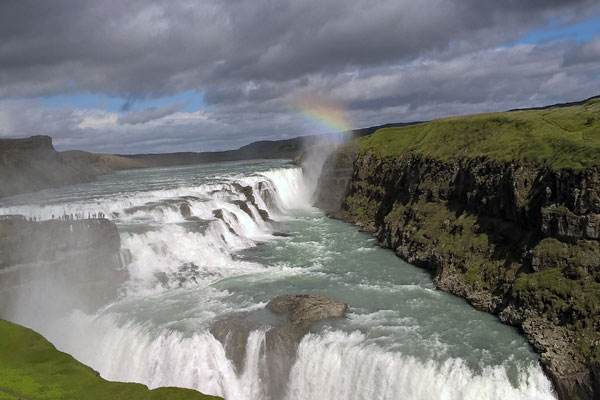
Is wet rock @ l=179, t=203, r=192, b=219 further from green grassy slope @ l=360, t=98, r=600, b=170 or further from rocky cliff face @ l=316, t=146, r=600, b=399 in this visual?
green grassy slope @ l=360, t=98, r=600, b=170

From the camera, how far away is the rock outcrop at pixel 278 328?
19359 mm

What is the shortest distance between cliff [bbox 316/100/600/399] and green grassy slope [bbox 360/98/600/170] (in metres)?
0.10

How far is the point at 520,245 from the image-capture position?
920 inches

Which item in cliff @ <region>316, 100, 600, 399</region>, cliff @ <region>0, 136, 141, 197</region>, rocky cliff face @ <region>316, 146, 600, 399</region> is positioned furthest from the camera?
cliff @ <region>0, 136, 141, 197</region>

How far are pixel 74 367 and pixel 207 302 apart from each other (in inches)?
395

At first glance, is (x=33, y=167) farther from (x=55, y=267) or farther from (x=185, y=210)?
(x=55, y=267)

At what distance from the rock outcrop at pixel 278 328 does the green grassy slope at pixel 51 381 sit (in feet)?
21.9

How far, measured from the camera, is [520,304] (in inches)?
812

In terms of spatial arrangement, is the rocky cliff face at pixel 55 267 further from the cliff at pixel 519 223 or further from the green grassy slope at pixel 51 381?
the cliff at pixel 519 223

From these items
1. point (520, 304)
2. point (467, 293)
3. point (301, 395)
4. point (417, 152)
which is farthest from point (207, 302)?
point (417, 152)

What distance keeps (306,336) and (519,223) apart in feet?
45.9

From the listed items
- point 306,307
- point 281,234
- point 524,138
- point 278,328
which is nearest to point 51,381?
point 278,328

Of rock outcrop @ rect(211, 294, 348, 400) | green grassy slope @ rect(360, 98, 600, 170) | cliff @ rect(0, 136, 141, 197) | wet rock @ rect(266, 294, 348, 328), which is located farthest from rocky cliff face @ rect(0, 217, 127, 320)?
cliff @ rect(0, 136, 141, 197)

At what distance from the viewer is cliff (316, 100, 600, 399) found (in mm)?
18234
